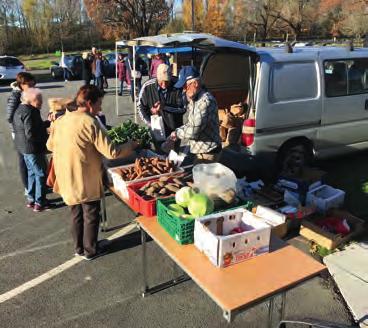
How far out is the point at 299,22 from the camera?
54.0 m

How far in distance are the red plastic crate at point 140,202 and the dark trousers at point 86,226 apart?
1.57ft

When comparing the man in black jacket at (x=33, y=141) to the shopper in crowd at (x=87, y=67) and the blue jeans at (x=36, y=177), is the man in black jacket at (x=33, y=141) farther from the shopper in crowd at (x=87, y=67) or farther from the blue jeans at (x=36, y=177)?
the shopper in crowd at (x=87, y=67)

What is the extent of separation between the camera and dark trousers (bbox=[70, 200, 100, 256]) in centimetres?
401

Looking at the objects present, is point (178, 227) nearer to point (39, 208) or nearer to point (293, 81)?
point (39, 208)

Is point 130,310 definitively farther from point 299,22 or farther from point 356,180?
point 299,22

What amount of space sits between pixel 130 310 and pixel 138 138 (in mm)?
2327

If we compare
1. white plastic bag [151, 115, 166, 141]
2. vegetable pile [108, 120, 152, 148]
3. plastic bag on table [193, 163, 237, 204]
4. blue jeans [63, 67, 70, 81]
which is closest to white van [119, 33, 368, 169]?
white plastic bag [151, 115, 166, 141]

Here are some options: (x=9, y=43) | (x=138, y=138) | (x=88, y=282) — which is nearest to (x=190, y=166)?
(x=138, y=138)

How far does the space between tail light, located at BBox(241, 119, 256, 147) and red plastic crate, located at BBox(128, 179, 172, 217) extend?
6.18ft

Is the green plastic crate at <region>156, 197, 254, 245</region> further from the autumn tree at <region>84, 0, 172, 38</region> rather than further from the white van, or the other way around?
the autumn tree at <region>84, 0, 172, 38</region>

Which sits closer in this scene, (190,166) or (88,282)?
(88,282)

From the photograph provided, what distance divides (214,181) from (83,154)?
1.29 m

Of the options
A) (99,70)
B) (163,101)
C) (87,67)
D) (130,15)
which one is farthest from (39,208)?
(130,15)

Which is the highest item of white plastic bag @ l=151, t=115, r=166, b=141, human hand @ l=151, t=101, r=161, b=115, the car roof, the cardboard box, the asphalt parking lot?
the car roof
